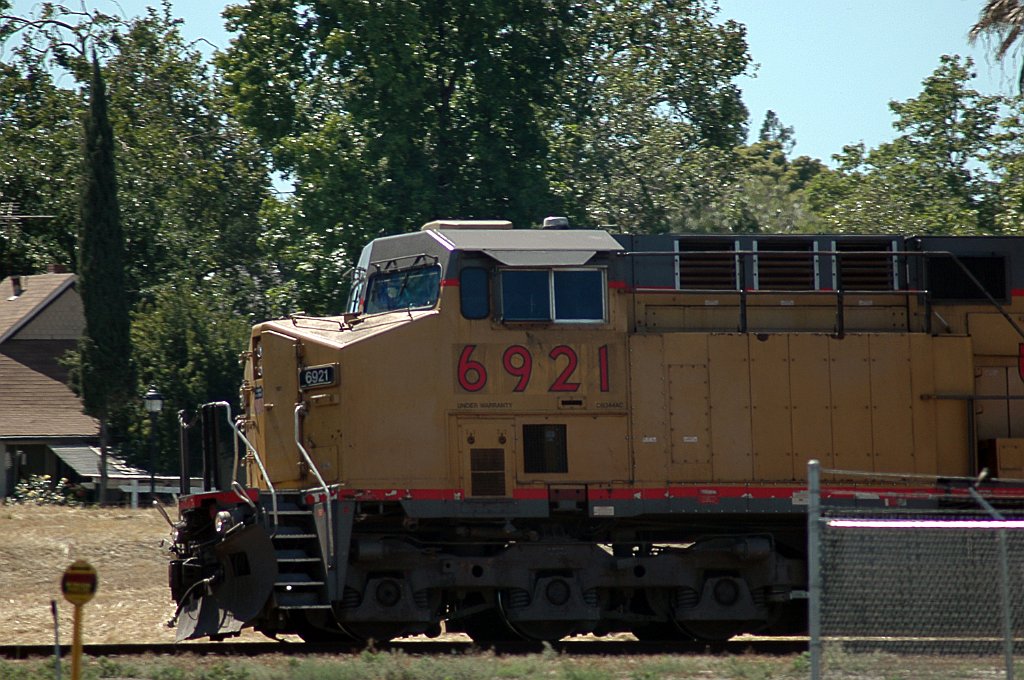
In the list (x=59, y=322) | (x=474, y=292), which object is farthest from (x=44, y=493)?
(x=474, y=292)

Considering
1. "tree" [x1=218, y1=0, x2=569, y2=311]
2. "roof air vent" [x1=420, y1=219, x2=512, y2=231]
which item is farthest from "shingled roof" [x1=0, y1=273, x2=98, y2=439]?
"roof air vent" [x1=420, y1=219, x2=512, y2=231]

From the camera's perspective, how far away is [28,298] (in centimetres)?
4238

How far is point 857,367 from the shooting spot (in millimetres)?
13852

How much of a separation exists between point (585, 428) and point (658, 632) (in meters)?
2.91

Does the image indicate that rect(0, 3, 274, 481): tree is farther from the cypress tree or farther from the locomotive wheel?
the locomotive wheel

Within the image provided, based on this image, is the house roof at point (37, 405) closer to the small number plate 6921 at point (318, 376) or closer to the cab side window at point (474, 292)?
the small number plate 6921 at point (318, 376)

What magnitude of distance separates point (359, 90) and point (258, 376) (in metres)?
20.9

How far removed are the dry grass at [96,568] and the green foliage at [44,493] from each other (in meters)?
5.46

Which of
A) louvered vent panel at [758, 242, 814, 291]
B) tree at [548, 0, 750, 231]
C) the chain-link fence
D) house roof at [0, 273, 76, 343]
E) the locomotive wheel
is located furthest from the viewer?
house roof at [0, 273, 76, 343]

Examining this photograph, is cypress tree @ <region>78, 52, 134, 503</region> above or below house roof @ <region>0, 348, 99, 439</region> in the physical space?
above

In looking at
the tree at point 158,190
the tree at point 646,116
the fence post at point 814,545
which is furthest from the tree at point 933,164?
the fence post at point 814,545

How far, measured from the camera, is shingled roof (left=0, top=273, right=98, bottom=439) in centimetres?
3900

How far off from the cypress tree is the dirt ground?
22.0ft

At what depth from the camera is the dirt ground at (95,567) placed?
1688 cm
